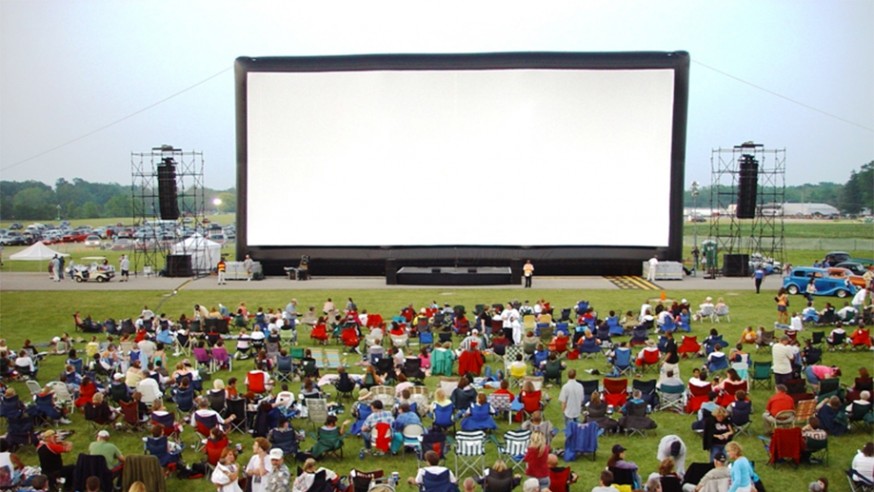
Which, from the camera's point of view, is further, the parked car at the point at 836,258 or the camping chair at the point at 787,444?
the parked car at the point at 836,258

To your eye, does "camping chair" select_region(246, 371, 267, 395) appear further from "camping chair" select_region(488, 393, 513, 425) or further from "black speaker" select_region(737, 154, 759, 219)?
"black speaker" select_region(737, 154, 759, 219)

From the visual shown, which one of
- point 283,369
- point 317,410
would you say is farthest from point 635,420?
point 283,369

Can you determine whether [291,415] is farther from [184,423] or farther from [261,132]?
[261,132]

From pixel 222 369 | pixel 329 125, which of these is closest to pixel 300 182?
pixel 329 125

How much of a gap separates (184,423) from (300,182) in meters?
21.3

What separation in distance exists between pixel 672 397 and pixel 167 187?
85.1ft

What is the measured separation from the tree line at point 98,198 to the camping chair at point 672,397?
193ft

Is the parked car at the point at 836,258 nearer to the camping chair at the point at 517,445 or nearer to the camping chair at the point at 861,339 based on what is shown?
the camping chair at the point at 861,339

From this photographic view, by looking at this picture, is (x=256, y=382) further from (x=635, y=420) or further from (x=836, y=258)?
(x=836, y=258)

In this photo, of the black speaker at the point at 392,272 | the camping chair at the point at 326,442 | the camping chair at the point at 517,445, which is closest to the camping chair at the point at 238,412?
the camping chair at the point at 326,442

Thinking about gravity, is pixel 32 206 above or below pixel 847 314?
above

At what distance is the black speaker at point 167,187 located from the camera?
32.5m

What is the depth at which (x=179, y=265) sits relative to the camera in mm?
32625

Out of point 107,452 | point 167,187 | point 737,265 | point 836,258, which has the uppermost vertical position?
point 167,187
